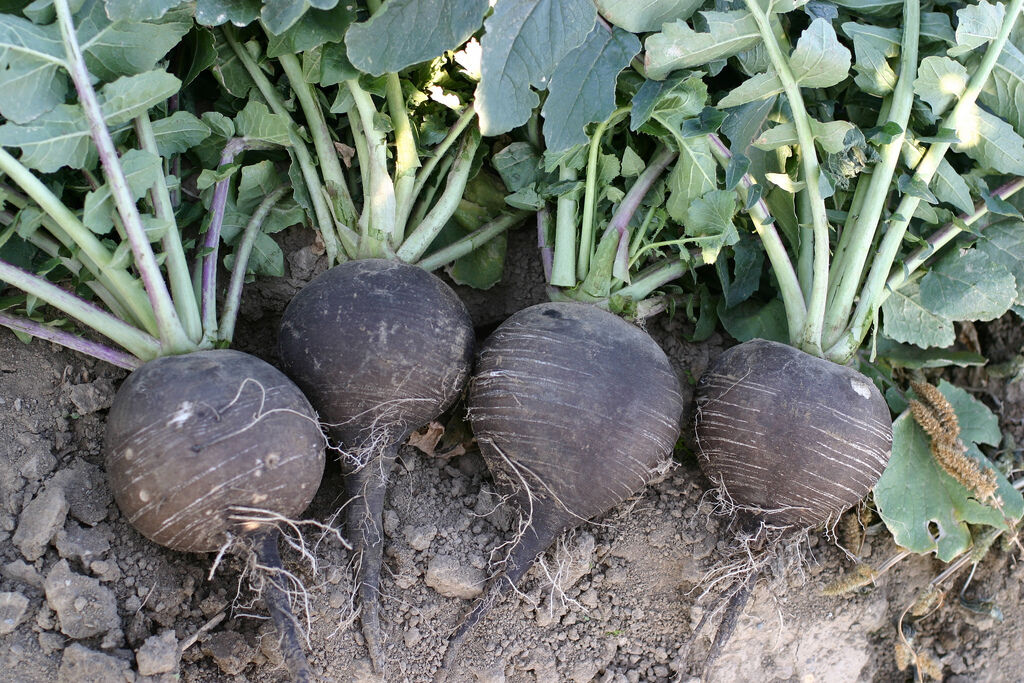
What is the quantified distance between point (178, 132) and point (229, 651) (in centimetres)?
126

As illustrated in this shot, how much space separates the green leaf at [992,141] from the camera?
2.15m

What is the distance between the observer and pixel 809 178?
2066 mm

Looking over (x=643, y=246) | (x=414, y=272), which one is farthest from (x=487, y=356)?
(x=643, y=246)

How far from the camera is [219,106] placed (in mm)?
2234

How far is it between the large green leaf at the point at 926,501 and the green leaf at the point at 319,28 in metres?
1.79

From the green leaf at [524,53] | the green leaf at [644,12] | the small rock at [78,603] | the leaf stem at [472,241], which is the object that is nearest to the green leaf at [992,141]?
the green leaf at [644,12]

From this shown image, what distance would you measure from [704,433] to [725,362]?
0.20 m

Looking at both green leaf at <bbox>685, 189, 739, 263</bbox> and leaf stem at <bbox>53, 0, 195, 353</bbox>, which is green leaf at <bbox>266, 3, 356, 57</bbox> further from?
green leaf at <bbox>685, 189, 739, 263</bbox>

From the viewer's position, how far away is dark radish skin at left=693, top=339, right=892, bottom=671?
201 centimetres

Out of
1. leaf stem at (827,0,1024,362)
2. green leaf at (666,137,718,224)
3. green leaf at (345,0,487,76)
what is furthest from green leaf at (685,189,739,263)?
green leaf at (345,0,487,76)

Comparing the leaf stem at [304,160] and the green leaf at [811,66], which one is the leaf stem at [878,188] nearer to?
the green leaf at [811,66]

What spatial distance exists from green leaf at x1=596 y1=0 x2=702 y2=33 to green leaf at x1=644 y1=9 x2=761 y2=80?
5cm

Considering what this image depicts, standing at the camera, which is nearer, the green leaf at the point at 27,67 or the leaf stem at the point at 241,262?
the green leaf at the point at 27,67

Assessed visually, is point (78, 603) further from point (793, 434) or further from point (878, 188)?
point (878, 188)
